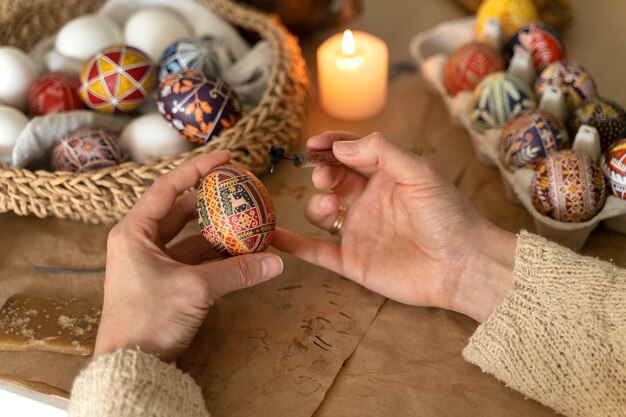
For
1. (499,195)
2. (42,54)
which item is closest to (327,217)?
(499,195)

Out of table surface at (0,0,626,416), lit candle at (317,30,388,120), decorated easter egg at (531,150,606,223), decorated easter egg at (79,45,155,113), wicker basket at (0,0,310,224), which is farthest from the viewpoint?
lit candle at (317,30,388,120)

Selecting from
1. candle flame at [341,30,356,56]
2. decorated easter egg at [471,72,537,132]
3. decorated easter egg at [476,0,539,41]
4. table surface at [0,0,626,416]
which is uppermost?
decorated easter egg at [476,0,539,41]

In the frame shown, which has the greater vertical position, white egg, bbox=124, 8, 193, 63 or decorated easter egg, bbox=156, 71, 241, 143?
white egg, bbox=124, 8, 193, 63

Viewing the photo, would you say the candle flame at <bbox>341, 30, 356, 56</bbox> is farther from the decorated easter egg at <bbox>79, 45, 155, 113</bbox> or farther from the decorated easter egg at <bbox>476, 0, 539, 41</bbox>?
the decorated easter egg at <bbox>79, 45, 155, 113</bbox>

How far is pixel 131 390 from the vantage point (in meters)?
0.75

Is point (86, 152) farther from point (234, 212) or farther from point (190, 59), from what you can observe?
point (234, 212)

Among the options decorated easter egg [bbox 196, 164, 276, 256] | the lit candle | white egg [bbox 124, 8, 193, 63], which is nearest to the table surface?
the lit candle

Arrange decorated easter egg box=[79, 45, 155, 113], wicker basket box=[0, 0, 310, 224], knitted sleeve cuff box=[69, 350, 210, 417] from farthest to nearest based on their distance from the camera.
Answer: decorated easter egg box=[79, 45, 155, 113], wicker basket box=[0, 0, 310, 224], knitted sleeve cuff box=[69, 350, 210, 417]

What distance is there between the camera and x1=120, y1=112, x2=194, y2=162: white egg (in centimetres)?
120

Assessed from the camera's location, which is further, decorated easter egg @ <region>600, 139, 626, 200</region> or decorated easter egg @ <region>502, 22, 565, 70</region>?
decorated easter egg @ <region>502, 22, 565, 70</region>

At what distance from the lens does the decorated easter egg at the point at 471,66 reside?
4.21ft

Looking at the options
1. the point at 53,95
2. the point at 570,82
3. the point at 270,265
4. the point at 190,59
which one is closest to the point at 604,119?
the point at 570,82

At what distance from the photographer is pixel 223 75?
1365mm

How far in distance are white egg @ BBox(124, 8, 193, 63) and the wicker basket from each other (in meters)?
0.21
